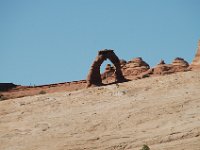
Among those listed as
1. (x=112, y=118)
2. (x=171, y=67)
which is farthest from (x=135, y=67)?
(x=112, y=118)

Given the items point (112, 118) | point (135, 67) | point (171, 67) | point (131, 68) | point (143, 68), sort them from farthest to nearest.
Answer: point (135, 67) < point (131, 68) < point (143, 68) < point (171, 67) < point (112, 118)

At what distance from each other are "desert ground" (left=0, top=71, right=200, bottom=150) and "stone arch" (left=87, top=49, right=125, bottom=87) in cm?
343

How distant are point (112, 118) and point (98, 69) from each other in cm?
1206

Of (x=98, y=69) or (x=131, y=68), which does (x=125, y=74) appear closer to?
(x=131, y=68)

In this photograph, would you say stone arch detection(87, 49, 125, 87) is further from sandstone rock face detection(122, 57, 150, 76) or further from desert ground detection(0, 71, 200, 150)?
sandstone rock face detection(122, 57, 150, 76)

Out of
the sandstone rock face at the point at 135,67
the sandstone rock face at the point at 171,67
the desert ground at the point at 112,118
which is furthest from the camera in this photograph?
the sandstone rock face at the point at 135,67

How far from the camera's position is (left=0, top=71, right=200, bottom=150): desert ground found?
31.2m

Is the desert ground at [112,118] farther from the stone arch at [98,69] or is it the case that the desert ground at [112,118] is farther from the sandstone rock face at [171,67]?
the sandstone rock face at [171,67]

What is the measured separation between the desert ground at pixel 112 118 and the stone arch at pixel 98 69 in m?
3.43

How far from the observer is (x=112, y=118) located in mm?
34531

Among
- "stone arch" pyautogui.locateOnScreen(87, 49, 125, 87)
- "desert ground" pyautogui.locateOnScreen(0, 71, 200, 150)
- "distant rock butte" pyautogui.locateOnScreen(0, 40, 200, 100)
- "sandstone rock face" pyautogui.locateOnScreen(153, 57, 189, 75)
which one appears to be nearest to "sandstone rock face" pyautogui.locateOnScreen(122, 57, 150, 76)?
"distant rock butte" pyautogui.locateOnScreen(0, 40, 200, 100)

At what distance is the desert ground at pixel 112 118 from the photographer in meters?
31.2

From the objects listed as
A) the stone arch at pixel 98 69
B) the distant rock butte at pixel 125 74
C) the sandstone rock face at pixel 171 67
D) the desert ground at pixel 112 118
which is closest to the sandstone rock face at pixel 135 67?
the distant rock butte at pixel 125 74

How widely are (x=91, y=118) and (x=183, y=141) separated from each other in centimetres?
706
